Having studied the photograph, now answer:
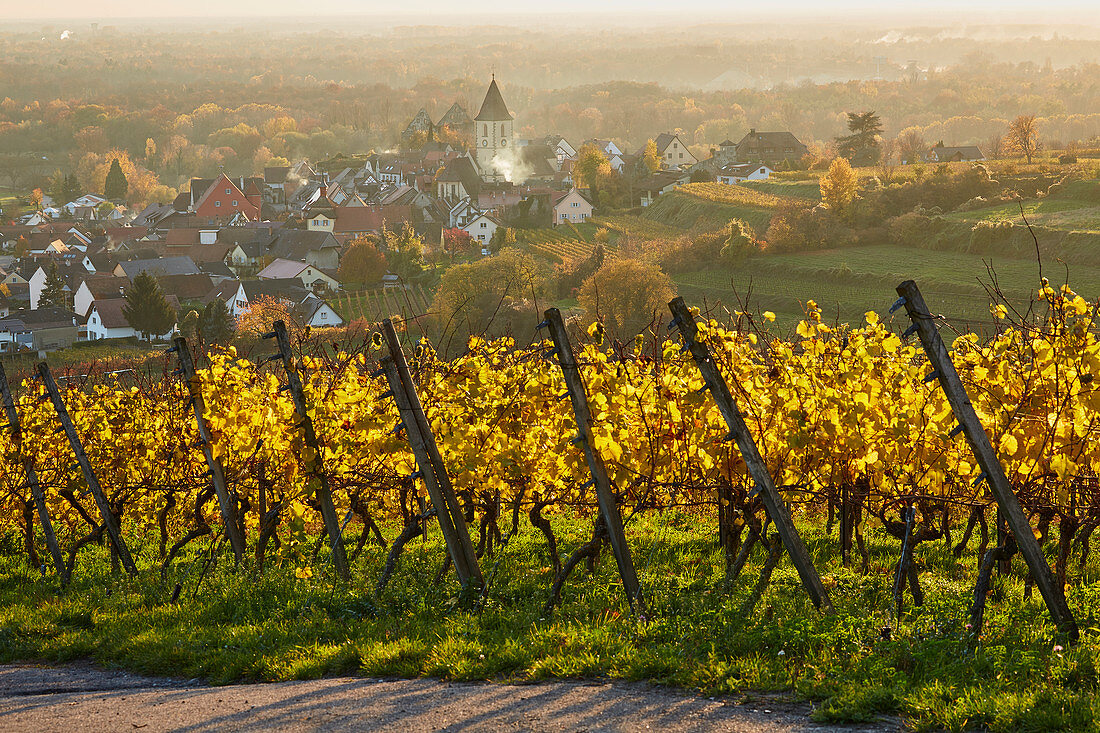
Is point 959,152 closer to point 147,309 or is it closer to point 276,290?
point 276,290

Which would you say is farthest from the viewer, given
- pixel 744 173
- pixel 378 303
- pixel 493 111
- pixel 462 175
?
pixel 493 111

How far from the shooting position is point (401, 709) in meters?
5.76

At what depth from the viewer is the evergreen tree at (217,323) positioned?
57619 mm

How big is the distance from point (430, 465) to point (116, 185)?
13902 cm

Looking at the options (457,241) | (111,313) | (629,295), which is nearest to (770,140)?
(457,241)

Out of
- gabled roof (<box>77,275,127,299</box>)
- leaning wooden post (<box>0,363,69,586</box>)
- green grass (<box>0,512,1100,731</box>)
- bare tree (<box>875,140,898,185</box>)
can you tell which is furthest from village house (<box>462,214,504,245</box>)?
green grass (<box>0,512,1100,731</box>)

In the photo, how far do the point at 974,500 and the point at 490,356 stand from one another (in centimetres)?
474

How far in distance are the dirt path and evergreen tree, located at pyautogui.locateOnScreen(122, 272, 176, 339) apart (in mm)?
56447

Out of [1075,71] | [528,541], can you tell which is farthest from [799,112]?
[528,541]

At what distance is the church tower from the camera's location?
12425 centimetres

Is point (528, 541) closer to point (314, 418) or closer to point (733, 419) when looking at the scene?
point (314, 418)

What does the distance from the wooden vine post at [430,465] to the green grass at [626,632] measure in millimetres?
316

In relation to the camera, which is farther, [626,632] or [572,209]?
[572,209]

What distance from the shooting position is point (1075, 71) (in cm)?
19300
